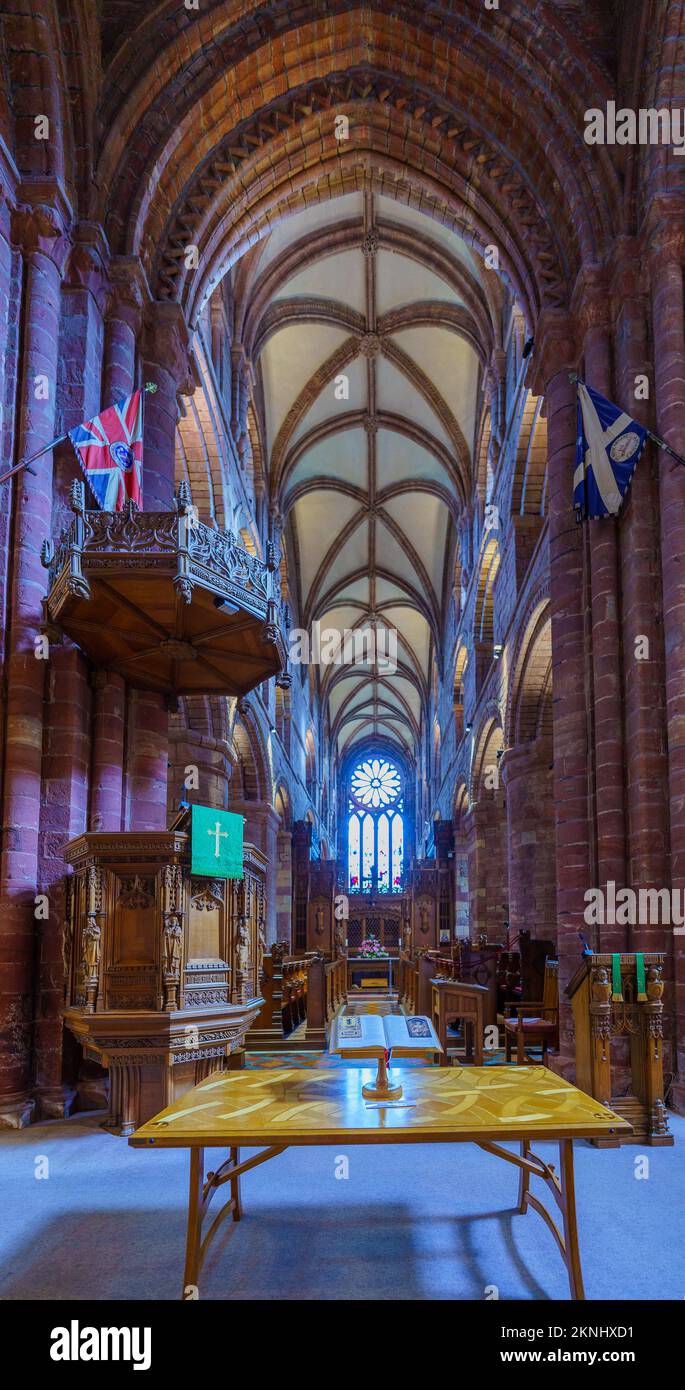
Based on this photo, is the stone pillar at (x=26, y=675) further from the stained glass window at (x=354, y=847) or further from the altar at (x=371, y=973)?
the stained glass window at (x=354, y=847)

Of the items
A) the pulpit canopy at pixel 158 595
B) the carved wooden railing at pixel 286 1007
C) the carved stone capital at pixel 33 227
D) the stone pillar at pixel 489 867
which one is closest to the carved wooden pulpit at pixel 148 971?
the pulpit canopy at pixel 158 595

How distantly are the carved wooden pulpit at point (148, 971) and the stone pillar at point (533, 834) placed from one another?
848cm

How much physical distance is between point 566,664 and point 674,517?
192 cm

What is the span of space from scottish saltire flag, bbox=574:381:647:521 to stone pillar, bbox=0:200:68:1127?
4748 millimetres

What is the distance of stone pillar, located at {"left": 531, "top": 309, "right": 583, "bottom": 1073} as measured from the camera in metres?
9.23

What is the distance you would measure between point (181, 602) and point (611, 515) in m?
4.05

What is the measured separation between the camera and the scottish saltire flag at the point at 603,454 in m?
8.76

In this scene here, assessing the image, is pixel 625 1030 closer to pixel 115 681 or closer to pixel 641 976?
pixel 641 976

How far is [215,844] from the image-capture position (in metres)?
6.89

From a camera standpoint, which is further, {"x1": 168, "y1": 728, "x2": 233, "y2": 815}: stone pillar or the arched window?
the arched window

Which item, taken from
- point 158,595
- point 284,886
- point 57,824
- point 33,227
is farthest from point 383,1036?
point 284,886

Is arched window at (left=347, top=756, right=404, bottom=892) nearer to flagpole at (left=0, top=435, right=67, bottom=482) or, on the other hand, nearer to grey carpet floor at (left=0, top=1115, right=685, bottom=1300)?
flagpole at (left=0, top=435, right=67, bottom=482)

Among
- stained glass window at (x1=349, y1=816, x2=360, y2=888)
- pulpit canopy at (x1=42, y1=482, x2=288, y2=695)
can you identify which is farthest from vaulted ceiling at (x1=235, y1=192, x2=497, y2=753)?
stained glass window at (x1=349, y1=816, x2=360, y2=888)

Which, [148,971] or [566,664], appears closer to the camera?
[148,971]
